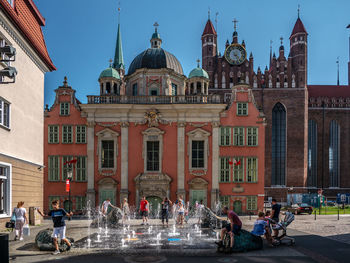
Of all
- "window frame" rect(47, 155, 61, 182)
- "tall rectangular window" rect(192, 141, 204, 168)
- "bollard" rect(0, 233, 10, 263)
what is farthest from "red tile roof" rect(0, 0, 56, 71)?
"tall rectangular window" rect(192, 141, 204, 168)

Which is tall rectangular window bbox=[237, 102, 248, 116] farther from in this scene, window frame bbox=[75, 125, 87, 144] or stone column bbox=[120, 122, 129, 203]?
window frame bbox=[75, 125, 87, 144]

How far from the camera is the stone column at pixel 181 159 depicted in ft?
103

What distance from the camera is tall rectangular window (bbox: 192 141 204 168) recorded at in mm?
31797

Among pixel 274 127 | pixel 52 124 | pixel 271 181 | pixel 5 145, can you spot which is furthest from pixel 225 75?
pixel 5 145

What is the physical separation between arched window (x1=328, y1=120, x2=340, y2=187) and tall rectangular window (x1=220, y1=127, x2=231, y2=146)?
3996 centimetres

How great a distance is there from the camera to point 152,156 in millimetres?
31984

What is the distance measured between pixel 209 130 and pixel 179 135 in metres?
2.62

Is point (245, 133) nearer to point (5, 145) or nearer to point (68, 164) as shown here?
point (68, 164)

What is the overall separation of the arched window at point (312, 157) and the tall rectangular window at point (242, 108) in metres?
37.0

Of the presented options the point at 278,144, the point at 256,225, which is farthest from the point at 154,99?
the point at 278,144

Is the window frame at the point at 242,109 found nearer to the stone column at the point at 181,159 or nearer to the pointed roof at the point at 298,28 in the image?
the stone column at the point at 181,159

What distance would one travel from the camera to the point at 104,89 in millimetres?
34594

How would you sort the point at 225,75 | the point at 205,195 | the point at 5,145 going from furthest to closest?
the point at 225,75, the point at 205,195, the point at 5,145

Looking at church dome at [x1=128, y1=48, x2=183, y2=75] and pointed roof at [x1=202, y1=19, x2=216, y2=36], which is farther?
pointed roof at [x1=202, y1=19, x2=216, y2=36]
